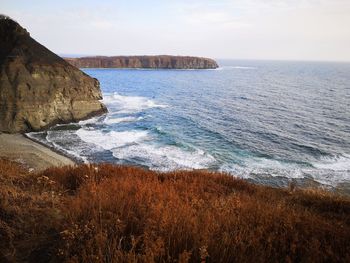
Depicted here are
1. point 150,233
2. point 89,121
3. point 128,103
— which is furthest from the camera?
point 128,103

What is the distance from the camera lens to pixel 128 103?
49.1 m

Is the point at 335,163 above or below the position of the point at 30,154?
below

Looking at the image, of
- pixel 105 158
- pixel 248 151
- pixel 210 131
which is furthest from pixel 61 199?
pixel 210 131

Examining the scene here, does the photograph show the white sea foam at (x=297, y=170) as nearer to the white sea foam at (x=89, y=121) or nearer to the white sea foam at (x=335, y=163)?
the white sea foam at (x=335, y=163)

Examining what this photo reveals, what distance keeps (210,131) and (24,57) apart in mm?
22343

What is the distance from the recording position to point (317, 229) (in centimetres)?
522

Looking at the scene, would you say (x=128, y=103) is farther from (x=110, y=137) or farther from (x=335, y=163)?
(x=335, y=163)

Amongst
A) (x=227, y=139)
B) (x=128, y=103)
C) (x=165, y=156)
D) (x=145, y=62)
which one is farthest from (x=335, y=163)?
(x=145, y=62)

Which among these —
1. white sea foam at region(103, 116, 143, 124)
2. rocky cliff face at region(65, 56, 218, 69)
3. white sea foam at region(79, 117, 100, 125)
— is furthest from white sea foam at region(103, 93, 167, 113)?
rocky cliff face at region(65, 56, 218, 69)

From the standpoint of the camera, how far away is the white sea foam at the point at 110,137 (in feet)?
87.5

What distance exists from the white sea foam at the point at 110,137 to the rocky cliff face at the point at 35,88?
4.81 meters

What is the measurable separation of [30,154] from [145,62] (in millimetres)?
136172

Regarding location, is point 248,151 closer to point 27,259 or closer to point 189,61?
point 27,259

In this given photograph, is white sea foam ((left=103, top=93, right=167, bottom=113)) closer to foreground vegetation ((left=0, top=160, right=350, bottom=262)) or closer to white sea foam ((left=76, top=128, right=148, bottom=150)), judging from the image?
white sea foam ((left=76, top=128, right=148, bottom=150))
